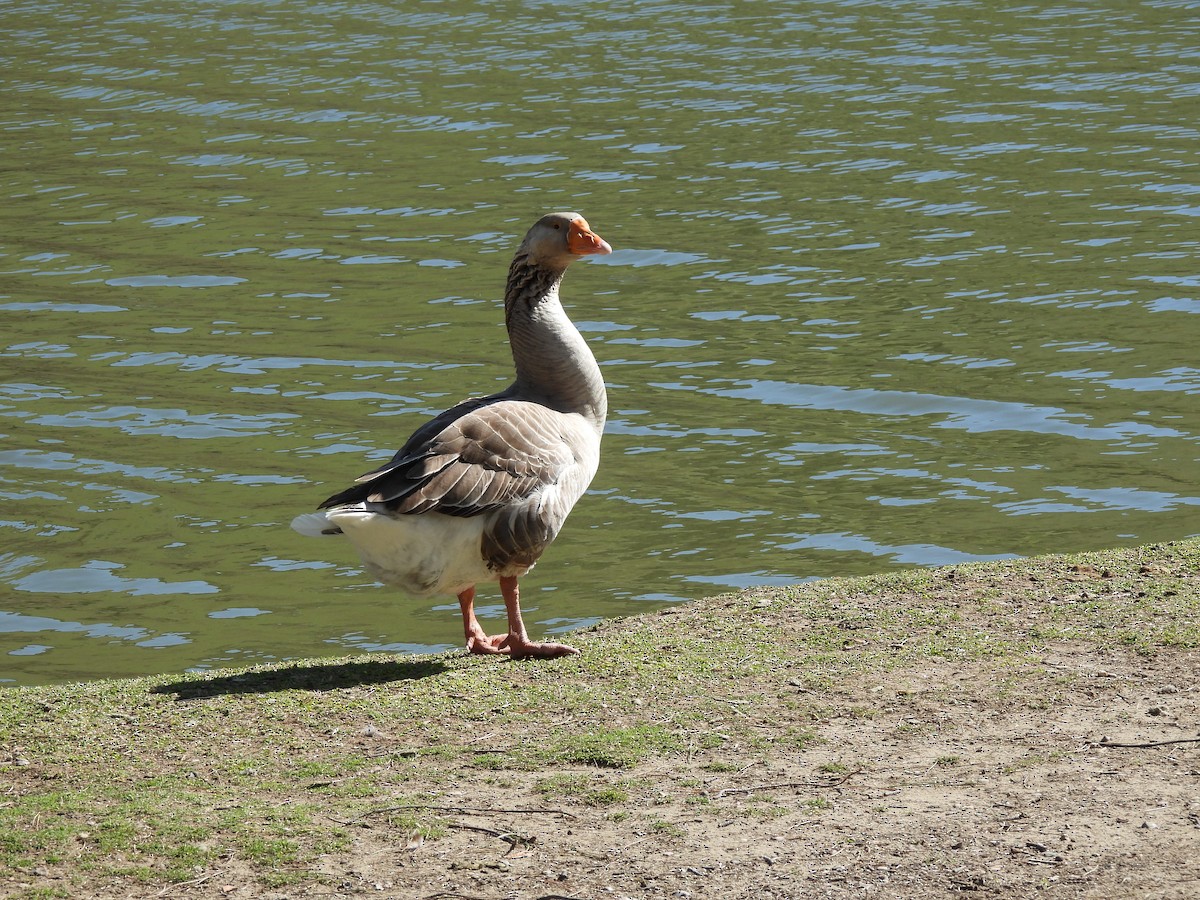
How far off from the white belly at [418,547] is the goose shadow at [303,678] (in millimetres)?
418

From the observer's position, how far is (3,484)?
41.5ft

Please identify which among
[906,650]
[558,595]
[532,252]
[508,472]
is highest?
[532,252]

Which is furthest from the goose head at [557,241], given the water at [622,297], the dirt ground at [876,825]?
the dirt ground at [876,825]

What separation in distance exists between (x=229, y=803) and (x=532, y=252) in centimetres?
363

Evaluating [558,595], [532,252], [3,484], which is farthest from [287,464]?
[532,252]

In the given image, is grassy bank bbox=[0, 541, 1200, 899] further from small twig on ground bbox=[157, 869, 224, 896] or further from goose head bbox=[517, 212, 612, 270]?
goose head bbox=[517, 212, 612, 270]

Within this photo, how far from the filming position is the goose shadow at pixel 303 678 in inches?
285

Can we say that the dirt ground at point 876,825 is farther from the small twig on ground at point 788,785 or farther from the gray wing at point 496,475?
the gray wing at point 496,475

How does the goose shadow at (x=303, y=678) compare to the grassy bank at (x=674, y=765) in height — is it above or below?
below

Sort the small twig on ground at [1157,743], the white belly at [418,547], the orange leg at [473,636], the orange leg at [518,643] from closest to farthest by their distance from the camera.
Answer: the small twig on ground at [1157,743], the white belly at [418,547], the orange leg at [518,643], the orange leg at [473,636]

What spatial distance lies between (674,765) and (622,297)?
11.8 m

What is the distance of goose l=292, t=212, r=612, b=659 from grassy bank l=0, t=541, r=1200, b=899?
51 cm

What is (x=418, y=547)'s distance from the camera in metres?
7.31

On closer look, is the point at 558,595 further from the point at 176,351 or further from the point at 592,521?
the point at 176,351
